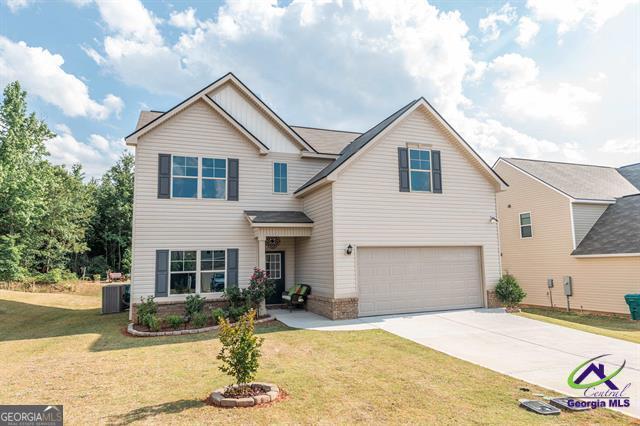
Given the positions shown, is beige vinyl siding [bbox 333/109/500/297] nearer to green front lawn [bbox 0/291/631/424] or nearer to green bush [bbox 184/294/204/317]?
green front lawn [bbox 0/291/631/424]

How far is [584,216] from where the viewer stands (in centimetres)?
1911

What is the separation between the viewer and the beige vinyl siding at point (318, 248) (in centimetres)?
1283

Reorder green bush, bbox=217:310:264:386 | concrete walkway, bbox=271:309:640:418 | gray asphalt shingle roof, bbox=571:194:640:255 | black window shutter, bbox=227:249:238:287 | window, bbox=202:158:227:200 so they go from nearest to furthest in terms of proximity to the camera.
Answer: green bush, bbox=217:310:264:386
concrete walkway, bbox=271:309:640:418
black window shutter, bbox=227:249:238:287
window, bbox=202:158:227:200
gray asphalt shingle roof, bbox=571:194:640:255

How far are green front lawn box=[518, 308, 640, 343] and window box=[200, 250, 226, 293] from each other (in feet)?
35.3

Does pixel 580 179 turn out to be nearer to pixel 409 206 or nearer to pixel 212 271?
pixel 409 206

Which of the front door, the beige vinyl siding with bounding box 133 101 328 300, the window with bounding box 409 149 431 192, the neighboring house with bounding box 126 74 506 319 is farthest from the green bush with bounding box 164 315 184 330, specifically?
the window with bounding box 409 149 431 192

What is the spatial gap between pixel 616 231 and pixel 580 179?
5038 mm

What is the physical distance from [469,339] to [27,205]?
29280 millimetres

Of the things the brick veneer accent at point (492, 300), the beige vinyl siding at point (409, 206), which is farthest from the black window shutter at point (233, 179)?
the brick veneer accent at point (492, 300)

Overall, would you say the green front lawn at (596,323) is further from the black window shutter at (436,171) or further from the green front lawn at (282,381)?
the green front lawn at (282,381)

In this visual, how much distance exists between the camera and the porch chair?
46.2ft

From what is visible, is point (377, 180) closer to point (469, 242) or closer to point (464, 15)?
point (469, 242)

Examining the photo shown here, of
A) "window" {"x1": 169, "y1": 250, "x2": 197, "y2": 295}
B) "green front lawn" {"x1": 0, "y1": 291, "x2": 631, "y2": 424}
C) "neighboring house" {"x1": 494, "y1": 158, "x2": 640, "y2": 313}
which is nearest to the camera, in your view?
"green front lawn" {"x1": 0, "y1": 291, "x2": 631, "y2": 424}

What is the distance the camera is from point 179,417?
4918 millimetres
